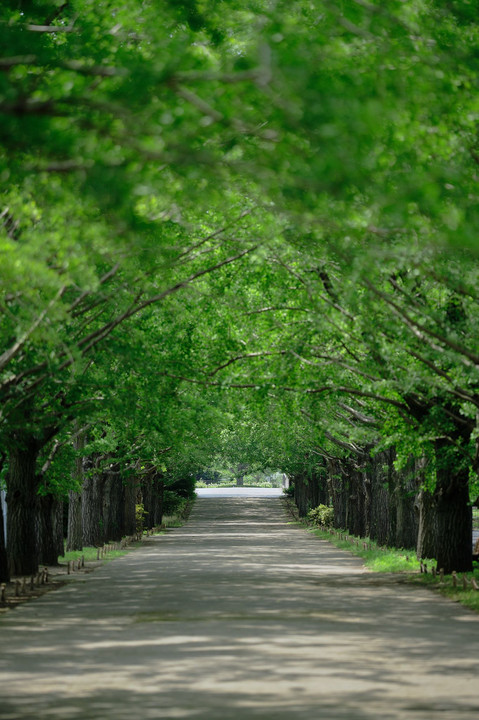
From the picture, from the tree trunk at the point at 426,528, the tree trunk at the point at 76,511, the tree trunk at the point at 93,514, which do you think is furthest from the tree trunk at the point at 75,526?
the tree trunk at the point at 426,528

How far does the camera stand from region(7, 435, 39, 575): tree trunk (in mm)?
26594

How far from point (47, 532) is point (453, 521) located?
13.4 meters

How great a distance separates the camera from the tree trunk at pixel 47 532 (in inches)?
1285

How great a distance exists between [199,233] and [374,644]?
1004cm

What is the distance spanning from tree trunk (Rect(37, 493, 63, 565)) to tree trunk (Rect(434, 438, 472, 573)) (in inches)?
497

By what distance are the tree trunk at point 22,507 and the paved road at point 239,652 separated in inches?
87.9

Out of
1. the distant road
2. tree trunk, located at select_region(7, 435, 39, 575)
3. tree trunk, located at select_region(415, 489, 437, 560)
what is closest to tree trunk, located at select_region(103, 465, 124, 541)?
tree trunk, located at select_region(7, 435, 39, 575)

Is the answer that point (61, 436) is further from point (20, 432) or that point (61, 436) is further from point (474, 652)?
point (474, 652)

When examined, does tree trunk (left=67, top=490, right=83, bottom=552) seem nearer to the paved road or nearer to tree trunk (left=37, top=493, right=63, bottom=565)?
tree trunk (left=37, top=493, right=63, bottom=565)

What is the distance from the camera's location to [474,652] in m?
13.7

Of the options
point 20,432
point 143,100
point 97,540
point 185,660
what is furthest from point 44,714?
point 97,540

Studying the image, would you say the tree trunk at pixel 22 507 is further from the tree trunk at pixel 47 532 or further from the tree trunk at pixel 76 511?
the tree trunk at pixel 76 511

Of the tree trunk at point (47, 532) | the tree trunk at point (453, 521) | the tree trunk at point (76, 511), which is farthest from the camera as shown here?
the tree trunk at point (76, 511)

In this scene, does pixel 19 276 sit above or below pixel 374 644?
above
